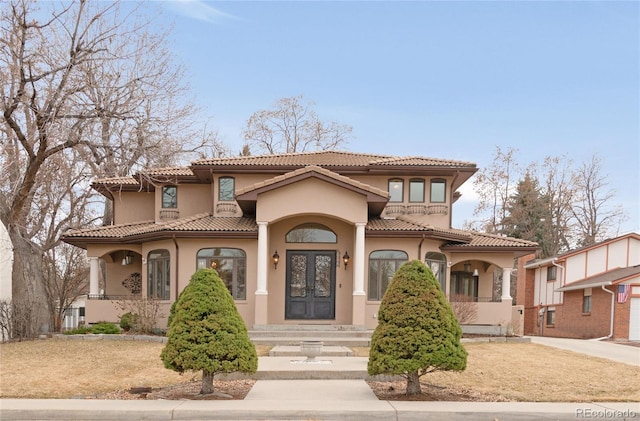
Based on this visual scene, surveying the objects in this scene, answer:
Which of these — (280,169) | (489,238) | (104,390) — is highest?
(280,169)

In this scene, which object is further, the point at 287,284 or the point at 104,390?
the point at 287,284

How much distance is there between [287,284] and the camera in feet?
61.4

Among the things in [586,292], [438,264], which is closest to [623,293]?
[586,292]

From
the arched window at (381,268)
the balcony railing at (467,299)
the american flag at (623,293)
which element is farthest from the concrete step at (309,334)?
the american flag at (623,293)

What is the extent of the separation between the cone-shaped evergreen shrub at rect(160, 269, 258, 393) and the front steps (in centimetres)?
681

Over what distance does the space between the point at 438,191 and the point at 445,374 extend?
11.1 metres

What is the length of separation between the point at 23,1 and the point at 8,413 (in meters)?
10.9

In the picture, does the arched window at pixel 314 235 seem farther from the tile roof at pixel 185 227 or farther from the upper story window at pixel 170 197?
the upper story window at pixel 170 197

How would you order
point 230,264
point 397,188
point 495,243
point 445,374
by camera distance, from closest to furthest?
point 445,374, point 230,264, point 495,243, point 397,188

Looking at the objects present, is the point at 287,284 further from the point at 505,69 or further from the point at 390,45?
the point at 505,69

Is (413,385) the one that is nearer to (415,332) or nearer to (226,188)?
(415,332)

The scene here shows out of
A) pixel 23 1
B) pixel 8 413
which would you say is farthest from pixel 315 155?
pixel 8 413

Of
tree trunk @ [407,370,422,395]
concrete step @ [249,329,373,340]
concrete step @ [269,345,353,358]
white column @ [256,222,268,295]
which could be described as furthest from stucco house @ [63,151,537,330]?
tree trunk @ [407,370,422,395]

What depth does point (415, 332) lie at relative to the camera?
8.50m
